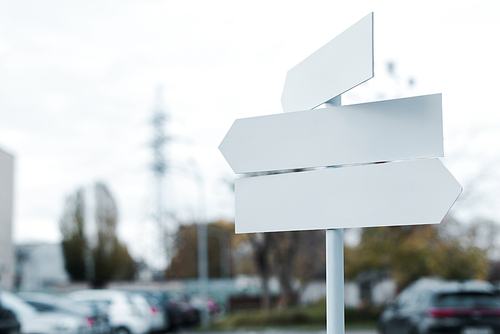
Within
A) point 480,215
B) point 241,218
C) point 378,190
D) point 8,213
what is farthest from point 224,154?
point 8,213

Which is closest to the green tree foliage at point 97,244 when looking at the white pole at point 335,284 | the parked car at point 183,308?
the parked car at point 183,308

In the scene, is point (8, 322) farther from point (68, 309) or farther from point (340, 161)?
point (340, 161)

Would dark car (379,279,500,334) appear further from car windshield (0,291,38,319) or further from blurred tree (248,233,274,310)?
blurred tree (248,233,274,310)

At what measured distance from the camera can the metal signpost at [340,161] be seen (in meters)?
1.95

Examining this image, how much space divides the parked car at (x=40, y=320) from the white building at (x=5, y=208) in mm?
11507

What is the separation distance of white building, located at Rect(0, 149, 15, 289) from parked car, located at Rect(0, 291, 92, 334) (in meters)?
11.5

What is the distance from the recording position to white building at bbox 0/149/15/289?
21766 mm

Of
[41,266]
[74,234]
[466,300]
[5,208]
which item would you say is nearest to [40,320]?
[466,300]

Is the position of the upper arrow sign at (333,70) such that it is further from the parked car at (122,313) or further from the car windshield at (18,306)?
the parked car at (122,313)

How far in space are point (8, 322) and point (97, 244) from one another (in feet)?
144

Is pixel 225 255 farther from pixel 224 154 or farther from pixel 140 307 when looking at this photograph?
pixel 224 154

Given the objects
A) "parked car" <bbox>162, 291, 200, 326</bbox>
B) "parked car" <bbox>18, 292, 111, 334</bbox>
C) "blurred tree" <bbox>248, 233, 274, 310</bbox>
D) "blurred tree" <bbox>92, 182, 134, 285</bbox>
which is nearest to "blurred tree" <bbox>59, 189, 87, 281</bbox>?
"blurred tree" <bbox>92, 182, 134, 285</bbox>

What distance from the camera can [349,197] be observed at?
80.2 inches

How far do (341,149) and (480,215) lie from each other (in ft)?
65.3
